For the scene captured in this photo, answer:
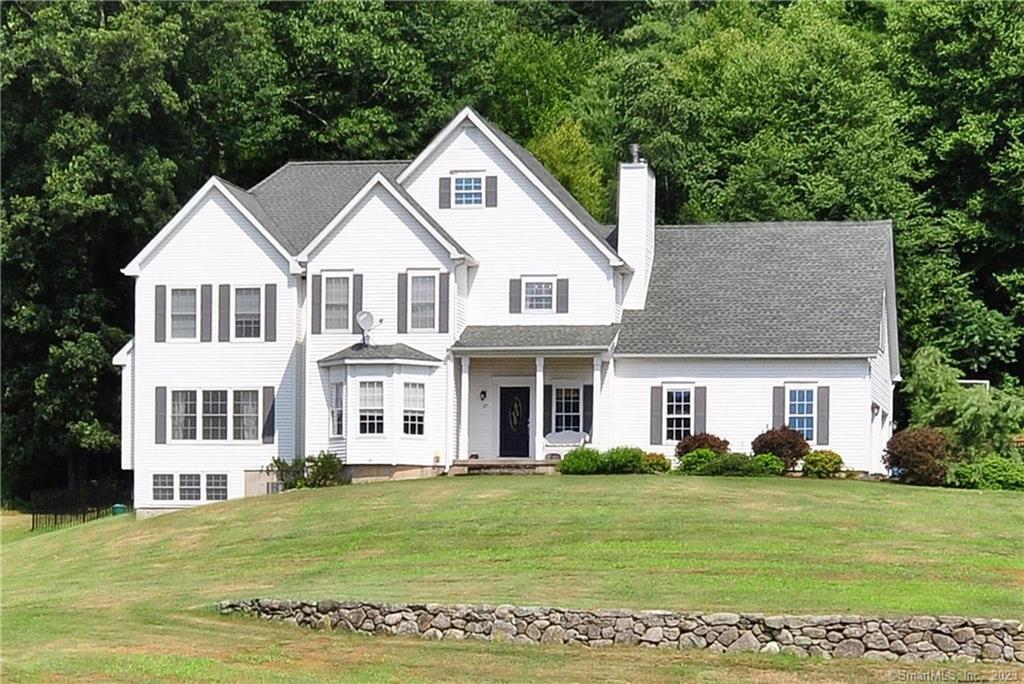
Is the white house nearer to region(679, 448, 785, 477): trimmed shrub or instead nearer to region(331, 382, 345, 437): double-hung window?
region(331, 382, 345, 437): double-hung window

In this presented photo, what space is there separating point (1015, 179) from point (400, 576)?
32139 mm

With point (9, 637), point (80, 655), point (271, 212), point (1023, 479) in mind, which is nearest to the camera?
point (80, 655)

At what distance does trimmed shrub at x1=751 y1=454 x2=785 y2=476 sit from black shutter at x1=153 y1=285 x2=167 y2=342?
15.3 meters

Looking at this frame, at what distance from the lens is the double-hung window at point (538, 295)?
44906 mm

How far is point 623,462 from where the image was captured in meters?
41.3

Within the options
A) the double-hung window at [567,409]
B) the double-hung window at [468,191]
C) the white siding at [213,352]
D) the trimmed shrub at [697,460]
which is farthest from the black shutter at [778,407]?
the white siding at [213,352]

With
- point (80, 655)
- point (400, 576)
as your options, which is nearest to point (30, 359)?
point (400, 576)

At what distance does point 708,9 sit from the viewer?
265ft

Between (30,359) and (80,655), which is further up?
(30,359)

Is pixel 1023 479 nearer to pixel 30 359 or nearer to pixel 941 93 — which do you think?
pixel 941 93

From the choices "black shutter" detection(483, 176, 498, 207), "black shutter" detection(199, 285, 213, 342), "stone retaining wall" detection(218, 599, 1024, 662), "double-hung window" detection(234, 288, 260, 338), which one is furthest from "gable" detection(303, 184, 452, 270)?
"stone retaining wall" detection(218, 599, 1024, 662)

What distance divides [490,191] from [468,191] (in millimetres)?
590

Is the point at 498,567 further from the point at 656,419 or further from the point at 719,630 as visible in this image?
the point at 656,419

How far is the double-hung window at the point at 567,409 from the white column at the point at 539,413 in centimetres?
103
